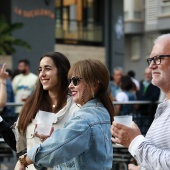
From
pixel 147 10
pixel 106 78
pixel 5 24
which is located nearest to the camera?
pixel 106 78

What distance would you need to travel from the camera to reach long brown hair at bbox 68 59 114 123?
411 centimetres

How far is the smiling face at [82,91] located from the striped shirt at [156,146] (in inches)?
34.1

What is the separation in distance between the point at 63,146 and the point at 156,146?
701 millimetres

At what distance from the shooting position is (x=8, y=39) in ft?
76.9

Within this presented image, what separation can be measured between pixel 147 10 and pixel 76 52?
16.1m

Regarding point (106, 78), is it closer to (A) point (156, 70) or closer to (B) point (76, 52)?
(A) point (156, 70)

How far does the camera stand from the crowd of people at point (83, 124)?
3232 mm

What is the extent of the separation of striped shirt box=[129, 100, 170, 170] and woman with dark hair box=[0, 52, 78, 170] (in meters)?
1.84

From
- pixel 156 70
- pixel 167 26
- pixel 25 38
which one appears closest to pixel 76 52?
pixel 25 38

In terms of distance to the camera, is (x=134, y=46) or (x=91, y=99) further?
(x=134, y=46)

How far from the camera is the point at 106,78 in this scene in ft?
13.8

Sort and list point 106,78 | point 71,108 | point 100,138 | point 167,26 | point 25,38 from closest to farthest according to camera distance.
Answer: point 100,138
point 106,78
point 71,108
point 25,38
point 167,26

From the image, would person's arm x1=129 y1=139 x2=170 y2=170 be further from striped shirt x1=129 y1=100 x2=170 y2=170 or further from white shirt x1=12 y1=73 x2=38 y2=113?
white shirt x1=12 y1=73 x2=38 y2=113

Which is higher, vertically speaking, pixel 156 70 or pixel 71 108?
pixel 156 70
